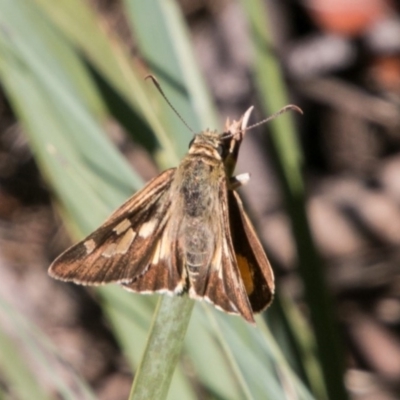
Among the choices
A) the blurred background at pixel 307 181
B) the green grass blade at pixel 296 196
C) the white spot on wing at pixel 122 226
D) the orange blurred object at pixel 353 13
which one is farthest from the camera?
the orange blurred object at pixel 353 13

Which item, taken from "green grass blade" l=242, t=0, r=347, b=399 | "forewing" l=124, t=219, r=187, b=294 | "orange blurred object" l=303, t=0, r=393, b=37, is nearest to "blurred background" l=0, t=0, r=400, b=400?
"orange blurred object" l=303, t=0, r=393, b=37

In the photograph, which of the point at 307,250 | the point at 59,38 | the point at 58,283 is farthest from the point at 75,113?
the point at 58,283

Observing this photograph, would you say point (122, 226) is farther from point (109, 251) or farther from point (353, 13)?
point (353, 13)

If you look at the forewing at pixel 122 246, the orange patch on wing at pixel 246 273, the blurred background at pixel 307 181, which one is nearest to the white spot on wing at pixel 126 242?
the forewing at pixel 122 246

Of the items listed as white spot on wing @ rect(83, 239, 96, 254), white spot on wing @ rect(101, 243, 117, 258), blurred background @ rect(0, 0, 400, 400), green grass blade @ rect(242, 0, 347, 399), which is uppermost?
white spot on wing @ rect(83, 239, 96, 254)

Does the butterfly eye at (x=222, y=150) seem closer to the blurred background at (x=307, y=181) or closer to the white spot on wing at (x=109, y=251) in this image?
the white spot on wing at (x=109, y=251)

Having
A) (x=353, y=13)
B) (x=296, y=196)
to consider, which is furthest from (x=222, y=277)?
(x=353, y=13)

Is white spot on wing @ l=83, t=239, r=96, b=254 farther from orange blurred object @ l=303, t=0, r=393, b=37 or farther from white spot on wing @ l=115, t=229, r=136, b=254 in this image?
orange blurred object @ l=303, t=0, r=393, b=37

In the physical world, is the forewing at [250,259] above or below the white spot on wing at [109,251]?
below
